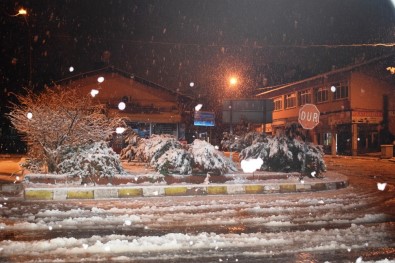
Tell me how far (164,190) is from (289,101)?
42431 millimetres

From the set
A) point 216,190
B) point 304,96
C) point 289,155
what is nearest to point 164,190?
point 216,190

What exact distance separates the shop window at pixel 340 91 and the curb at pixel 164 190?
29036mm

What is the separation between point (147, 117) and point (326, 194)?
67.6ft

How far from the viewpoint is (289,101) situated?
177 feet

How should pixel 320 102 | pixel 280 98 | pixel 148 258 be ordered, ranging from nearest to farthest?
1. pixel 148 258
2. pixel 320 102
3. pixel 280 98

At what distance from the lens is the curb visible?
41.7 ft

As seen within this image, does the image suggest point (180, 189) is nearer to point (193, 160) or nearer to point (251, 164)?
point (193, 160)

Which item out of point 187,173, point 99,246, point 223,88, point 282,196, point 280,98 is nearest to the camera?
point 99,246

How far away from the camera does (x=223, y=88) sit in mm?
61125

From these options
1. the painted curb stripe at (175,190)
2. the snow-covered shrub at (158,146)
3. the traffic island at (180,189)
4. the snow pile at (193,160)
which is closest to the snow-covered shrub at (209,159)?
the snow pile at (193,160)

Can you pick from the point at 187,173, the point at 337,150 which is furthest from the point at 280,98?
the point at 187,173

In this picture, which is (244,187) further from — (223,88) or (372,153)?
(223,88)

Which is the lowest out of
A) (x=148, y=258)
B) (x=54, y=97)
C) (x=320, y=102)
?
(x=148, y=258)

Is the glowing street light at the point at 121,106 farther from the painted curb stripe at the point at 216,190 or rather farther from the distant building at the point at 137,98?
the painted curb stripe at the point at 216,190
